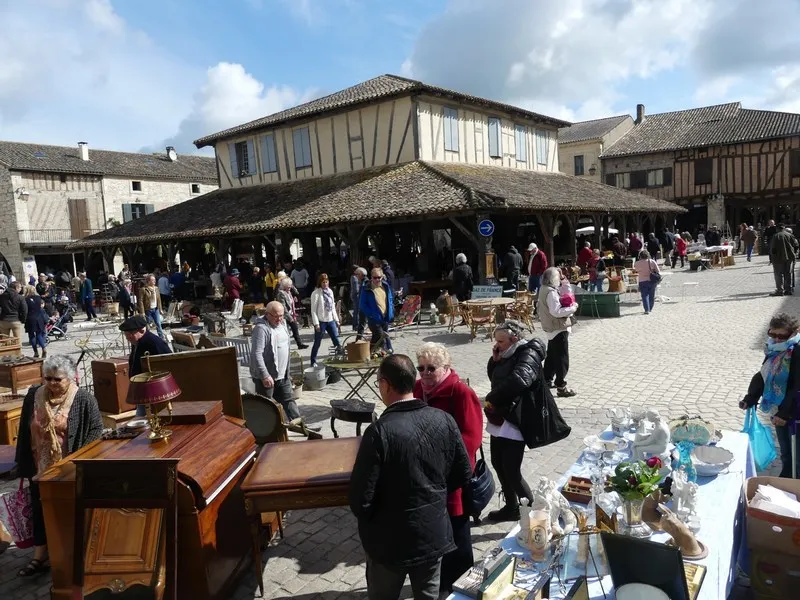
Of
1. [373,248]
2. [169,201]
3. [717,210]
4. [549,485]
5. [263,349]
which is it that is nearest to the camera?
[549,485]

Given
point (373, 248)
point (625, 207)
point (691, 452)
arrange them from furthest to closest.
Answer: point (373, 248) < point (625, 207) < point (691, 452)

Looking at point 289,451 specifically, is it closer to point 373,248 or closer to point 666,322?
point 666,322

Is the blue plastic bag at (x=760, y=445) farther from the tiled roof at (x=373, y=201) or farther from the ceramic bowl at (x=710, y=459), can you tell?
the tiled roof at (x=373, y=201)

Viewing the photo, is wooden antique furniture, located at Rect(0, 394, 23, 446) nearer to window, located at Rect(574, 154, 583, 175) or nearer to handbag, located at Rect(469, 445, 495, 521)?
→ handbag, located at Rect(469, 445, 495, 521)

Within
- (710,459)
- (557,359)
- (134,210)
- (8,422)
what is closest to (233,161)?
(134,210)

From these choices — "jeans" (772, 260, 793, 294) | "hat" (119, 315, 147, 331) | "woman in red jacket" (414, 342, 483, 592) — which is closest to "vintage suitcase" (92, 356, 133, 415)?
"hat" (119, 315, 147, 331)

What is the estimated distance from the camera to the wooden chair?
8.89 ft

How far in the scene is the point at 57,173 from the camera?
31.3 metres

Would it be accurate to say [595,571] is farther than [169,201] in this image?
No

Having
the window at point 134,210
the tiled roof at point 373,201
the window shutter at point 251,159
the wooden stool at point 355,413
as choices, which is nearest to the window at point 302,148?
the tiled roof at point 373,201

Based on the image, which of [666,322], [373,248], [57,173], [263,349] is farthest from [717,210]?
[57,173]

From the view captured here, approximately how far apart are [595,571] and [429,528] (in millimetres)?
729

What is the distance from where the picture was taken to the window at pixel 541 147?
73.1 ft

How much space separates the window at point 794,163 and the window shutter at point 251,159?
1053 inches
